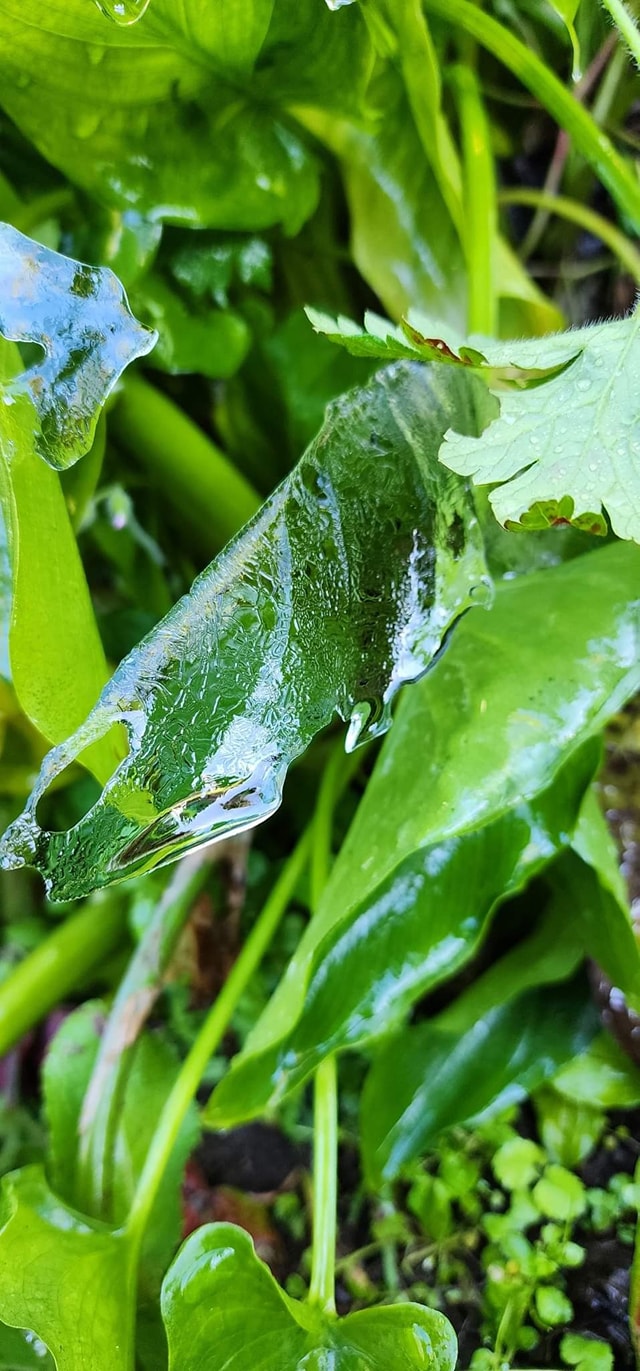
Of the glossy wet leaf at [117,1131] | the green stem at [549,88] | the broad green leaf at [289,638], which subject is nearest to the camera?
the broad green leaf at [289,638]

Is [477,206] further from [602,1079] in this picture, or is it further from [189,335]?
[602,1079]

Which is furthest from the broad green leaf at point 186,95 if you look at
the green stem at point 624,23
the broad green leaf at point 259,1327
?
the broad green leaf at point 259,1327

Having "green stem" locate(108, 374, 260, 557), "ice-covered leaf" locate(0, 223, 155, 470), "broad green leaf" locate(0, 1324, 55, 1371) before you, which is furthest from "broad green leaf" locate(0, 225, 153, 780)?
"broad green leaf" locate(0, 1324, 55, 1371)

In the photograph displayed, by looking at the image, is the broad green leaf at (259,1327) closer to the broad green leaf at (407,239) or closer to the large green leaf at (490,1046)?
the large green leaf at (490,1046)

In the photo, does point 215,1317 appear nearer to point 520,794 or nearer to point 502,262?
point 520,794

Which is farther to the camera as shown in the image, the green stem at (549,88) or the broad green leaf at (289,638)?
the green stem at (549,88)
